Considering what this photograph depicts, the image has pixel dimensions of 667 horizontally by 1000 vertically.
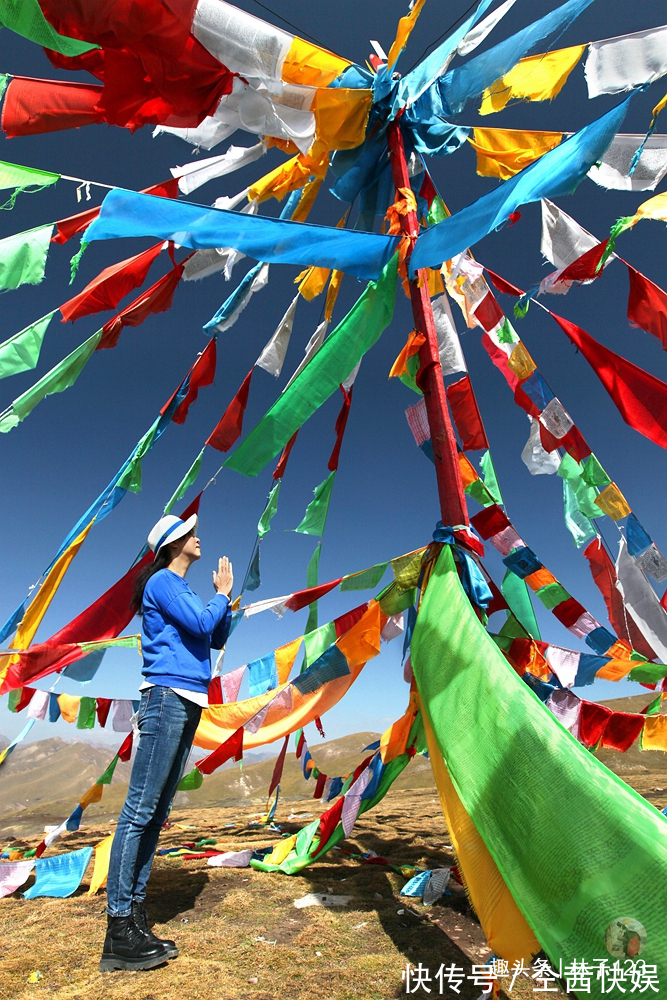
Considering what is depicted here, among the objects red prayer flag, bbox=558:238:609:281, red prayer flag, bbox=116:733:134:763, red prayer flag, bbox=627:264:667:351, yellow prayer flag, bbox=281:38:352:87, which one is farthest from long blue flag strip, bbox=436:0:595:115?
red prayer flag, bbox=116:733:134:763

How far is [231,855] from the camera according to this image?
302 cm

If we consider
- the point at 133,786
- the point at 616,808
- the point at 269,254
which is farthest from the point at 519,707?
the point at 269,254

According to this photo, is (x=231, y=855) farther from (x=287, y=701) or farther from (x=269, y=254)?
(x=269, y=254)

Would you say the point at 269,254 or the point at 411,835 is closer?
the point at 269,254

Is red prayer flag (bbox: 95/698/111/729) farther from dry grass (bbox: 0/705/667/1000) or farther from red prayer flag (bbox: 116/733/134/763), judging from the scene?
dry grass (bbox: 0/705/667/1000)

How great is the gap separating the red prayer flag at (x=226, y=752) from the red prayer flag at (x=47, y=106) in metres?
3.32

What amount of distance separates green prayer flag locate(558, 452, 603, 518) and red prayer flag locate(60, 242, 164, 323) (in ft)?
10.8

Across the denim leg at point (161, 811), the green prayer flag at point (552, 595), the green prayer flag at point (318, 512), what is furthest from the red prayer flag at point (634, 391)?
the denim leg at point (161, 811)

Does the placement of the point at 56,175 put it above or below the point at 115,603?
above

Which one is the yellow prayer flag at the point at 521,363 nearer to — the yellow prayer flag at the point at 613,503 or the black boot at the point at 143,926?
the yellow prayer flag at the point at 613,503

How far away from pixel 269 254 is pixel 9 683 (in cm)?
282

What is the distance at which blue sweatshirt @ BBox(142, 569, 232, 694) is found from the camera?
81.7 inches

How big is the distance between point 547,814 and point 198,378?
125 inches

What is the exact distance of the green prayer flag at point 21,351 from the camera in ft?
9.43
